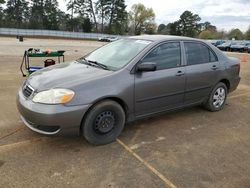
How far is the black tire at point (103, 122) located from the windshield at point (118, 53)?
2.12ft

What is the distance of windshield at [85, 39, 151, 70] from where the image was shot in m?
3.97

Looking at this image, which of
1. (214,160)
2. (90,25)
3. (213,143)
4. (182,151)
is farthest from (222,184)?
(90,25)

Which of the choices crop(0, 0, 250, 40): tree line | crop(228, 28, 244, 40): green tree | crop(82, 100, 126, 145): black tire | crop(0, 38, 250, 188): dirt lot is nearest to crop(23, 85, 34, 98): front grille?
crop(0, 38, 250, 188): dirt lot

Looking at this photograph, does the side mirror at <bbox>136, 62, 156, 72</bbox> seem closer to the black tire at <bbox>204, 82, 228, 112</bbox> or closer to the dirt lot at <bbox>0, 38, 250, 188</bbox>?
the dirt lot at <bbox>0, 38, 250, 188</bbox>

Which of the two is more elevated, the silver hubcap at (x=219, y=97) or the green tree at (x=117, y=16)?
the green tree at (x=117, y=16)

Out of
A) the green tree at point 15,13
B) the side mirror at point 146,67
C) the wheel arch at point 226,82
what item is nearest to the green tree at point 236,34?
the green tree at point 15,13

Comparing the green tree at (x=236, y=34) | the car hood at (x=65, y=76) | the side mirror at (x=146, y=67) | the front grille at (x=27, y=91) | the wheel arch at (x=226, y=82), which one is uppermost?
the green tree at (x=236, y=34)

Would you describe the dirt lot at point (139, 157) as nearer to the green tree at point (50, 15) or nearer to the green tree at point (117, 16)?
the green tree at point (50, 15)

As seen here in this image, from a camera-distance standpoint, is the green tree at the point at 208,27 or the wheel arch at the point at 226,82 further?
the green tree at the point at 208,27

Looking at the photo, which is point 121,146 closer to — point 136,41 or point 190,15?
point 136,41

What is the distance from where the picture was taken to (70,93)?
3287mm

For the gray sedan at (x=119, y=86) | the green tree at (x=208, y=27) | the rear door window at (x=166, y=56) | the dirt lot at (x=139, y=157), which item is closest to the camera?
the dirt lot at (x=139, y=157)

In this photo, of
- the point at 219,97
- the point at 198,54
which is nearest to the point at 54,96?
the point at 198,54

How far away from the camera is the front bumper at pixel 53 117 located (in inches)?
125
